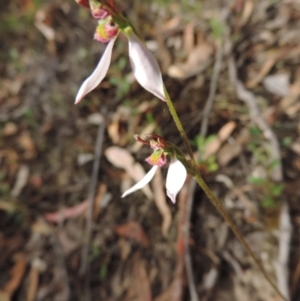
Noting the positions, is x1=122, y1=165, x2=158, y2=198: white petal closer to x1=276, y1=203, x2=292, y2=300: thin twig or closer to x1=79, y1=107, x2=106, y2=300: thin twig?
x1=276, y1=203, x2=292, y2=300: thin twig

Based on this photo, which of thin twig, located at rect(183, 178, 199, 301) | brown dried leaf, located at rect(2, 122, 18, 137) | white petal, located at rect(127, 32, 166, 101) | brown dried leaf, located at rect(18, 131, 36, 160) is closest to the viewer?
white petal, located at rect(127, 32, 166, 101)

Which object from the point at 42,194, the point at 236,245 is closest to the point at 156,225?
the point at 236,245

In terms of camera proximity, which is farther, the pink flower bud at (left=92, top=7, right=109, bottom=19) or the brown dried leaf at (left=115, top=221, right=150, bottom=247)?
the brown dried leaf at (left=115, top=221, right=150, bottom=247)

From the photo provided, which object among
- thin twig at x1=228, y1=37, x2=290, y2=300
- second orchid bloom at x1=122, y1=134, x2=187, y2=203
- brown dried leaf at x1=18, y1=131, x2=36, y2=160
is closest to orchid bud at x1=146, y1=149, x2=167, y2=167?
second orchid bloom at x1=122, y1=134, x2=187, y2=203

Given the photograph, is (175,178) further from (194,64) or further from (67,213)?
(194,64)

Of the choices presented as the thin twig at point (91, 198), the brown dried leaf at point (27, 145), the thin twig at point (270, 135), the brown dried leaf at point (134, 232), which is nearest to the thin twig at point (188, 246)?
the brown dried leaf at point (134, 232)

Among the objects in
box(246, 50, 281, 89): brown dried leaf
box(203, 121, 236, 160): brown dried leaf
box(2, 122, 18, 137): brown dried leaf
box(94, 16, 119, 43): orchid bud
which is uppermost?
box(94, 16, 119, 43): orchid bud

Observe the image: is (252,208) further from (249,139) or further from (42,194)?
(42,194)

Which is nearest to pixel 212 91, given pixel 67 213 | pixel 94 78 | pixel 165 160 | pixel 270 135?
pixel 270 135
